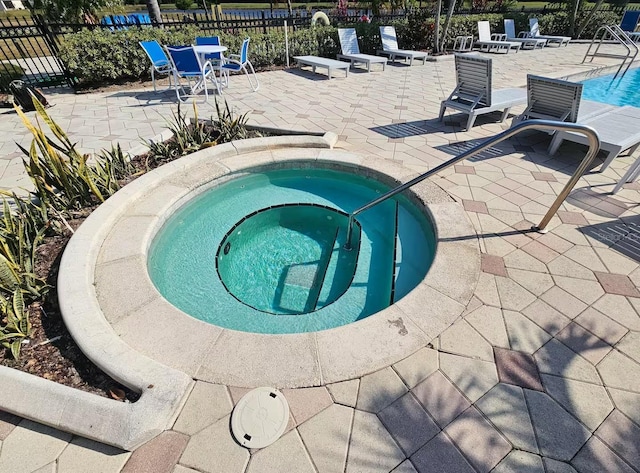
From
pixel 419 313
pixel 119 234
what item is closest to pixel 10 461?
pixel 119 234

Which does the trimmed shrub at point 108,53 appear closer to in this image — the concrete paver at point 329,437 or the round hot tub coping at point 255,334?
the round hot tub coping at point 255,334

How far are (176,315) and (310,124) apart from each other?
4573mm

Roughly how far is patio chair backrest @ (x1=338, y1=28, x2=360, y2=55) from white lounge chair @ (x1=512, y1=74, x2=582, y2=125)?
23.9 ft

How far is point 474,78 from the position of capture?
5.25 metres

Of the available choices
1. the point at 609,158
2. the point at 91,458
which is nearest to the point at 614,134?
the point at 609,158

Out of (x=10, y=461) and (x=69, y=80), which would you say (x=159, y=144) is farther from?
(x=69, y=80)

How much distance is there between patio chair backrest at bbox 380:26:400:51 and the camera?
36.8 ft

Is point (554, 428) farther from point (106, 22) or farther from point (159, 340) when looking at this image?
point (106, 22)

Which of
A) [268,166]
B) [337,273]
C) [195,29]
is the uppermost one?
[195,29]

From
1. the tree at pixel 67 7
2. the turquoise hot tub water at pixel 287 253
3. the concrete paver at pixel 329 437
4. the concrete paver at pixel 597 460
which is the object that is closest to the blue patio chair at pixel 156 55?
the tree at pixel 67 7

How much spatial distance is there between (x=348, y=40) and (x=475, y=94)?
6715mm

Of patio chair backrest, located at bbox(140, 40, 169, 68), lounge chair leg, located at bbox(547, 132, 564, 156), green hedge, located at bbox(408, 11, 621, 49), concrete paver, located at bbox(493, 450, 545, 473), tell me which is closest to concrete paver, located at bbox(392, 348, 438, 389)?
concrete paver, located at bbox(493, 450, 545, 473)

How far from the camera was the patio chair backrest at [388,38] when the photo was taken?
1120 cm

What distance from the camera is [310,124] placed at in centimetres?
584
